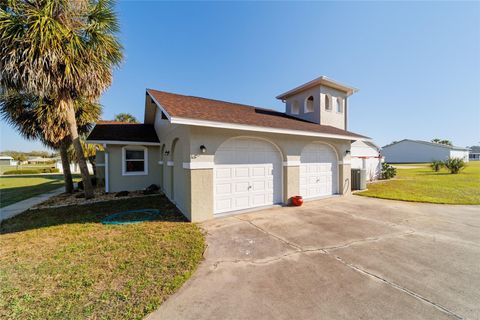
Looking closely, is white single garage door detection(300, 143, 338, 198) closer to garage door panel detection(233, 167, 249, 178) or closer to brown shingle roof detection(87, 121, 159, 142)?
garage door panel detection(233, 167, 249, 178)

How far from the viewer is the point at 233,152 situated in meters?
6.89

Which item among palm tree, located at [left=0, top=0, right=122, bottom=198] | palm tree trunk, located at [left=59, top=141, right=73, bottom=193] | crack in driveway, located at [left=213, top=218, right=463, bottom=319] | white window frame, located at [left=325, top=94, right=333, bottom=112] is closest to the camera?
crack in driveway, located at [left=213, top=218, right=463, bottom=319]

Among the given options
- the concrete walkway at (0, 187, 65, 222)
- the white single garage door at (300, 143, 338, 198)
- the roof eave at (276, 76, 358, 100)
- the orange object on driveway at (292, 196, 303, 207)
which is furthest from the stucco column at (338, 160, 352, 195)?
the concrete walkway at (0, 187, 65, 222)

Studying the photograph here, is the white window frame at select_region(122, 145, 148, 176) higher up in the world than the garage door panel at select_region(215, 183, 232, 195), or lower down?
higher up

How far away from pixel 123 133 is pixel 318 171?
1155 centimetres

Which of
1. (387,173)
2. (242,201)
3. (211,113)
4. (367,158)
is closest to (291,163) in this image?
(242,201)

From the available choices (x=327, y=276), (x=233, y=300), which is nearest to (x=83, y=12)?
(x=233, y=300)

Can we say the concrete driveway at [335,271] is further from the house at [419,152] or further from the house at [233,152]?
the house at [419,152]

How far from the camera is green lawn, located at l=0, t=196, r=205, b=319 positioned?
8.60ft

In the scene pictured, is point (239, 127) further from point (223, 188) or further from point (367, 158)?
point (367, 158)

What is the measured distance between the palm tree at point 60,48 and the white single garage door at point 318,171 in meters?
9.75

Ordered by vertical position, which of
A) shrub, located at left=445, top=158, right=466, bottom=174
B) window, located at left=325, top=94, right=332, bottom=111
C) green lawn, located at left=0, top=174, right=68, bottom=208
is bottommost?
green lawn, located at left=0, top=174, right=68, bottom=208

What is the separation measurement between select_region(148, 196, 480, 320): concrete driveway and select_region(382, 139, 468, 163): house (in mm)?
53653

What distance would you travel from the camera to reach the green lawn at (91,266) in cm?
262
